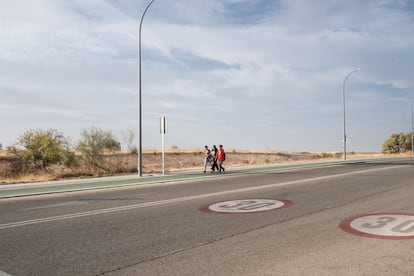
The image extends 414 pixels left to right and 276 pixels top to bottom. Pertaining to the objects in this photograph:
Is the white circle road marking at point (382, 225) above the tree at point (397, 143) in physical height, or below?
below

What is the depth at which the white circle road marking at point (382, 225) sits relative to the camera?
6454mm

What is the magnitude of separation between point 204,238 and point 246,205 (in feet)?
11.8

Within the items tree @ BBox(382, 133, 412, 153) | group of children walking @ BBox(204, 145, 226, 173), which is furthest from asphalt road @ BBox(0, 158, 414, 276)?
tree @ BBox(382, 133, 412, 153)

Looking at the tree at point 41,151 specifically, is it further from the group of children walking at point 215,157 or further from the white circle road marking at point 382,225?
the white circle road marking at point 382,225

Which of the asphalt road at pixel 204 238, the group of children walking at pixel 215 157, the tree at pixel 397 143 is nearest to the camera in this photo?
the asphalt road at pixel 204 238

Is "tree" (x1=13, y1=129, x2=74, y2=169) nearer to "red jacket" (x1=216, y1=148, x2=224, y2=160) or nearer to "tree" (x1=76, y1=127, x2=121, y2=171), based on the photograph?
"tree" (x1=76, y1=127, x2=121, y2=171)

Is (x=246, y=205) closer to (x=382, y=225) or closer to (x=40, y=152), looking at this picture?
(x=382, y=225)

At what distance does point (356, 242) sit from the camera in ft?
19.7

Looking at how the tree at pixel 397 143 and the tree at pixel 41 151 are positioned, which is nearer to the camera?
the tree at pixel 41 151

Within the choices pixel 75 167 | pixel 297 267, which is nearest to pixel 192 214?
pixel 297 267

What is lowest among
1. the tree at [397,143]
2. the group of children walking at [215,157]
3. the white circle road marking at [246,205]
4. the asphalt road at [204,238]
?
the asphalt road at [204,238]

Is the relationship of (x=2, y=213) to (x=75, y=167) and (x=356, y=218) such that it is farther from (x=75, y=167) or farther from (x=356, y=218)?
(x=75, y=167)

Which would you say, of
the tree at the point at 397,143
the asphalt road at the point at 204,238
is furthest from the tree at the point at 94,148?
the tree at the point at 397,143

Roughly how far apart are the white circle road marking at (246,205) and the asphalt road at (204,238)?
49mm
